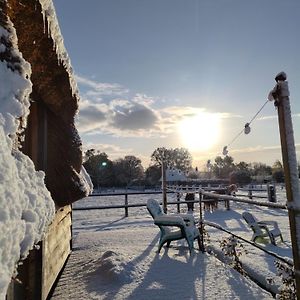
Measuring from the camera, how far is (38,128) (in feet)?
9.90

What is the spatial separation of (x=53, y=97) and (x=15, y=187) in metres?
2.23

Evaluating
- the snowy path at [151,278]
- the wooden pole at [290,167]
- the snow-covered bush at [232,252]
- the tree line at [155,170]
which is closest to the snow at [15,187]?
the wooden pole at [290,167]

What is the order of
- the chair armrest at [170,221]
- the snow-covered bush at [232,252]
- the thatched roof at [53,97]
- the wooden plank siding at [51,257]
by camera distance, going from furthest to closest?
the chair armrest at [170,221] < the snow-covered bush at [232,252] < the wooden plank siding at [51,257] < the thatched roof at [53,97]

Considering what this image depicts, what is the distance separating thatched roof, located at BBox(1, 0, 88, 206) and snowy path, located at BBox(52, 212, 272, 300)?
0.97 metres

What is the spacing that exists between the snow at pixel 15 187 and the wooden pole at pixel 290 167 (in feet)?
5.56

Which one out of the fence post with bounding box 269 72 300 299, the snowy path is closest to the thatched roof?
the snowy path

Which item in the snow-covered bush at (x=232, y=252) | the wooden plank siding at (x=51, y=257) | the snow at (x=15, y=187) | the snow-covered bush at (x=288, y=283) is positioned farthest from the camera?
the snow-covered bush at (x=232, y=252)

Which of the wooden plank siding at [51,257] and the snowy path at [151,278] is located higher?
the wooden plank siding at [51,257]

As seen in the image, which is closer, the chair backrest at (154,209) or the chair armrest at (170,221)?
the chair armrest at (170,221)

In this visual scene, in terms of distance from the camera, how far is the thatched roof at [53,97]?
5.34ft

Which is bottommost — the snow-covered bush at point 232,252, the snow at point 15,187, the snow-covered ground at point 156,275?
the snow-covered ground at point 156,275

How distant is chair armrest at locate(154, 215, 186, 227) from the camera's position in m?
4.89

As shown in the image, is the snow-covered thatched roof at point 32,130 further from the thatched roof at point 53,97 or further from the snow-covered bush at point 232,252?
the snow-covered bush at point 232,252

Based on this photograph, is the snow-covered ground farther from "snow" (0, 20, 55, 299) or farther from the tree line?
the tree line
